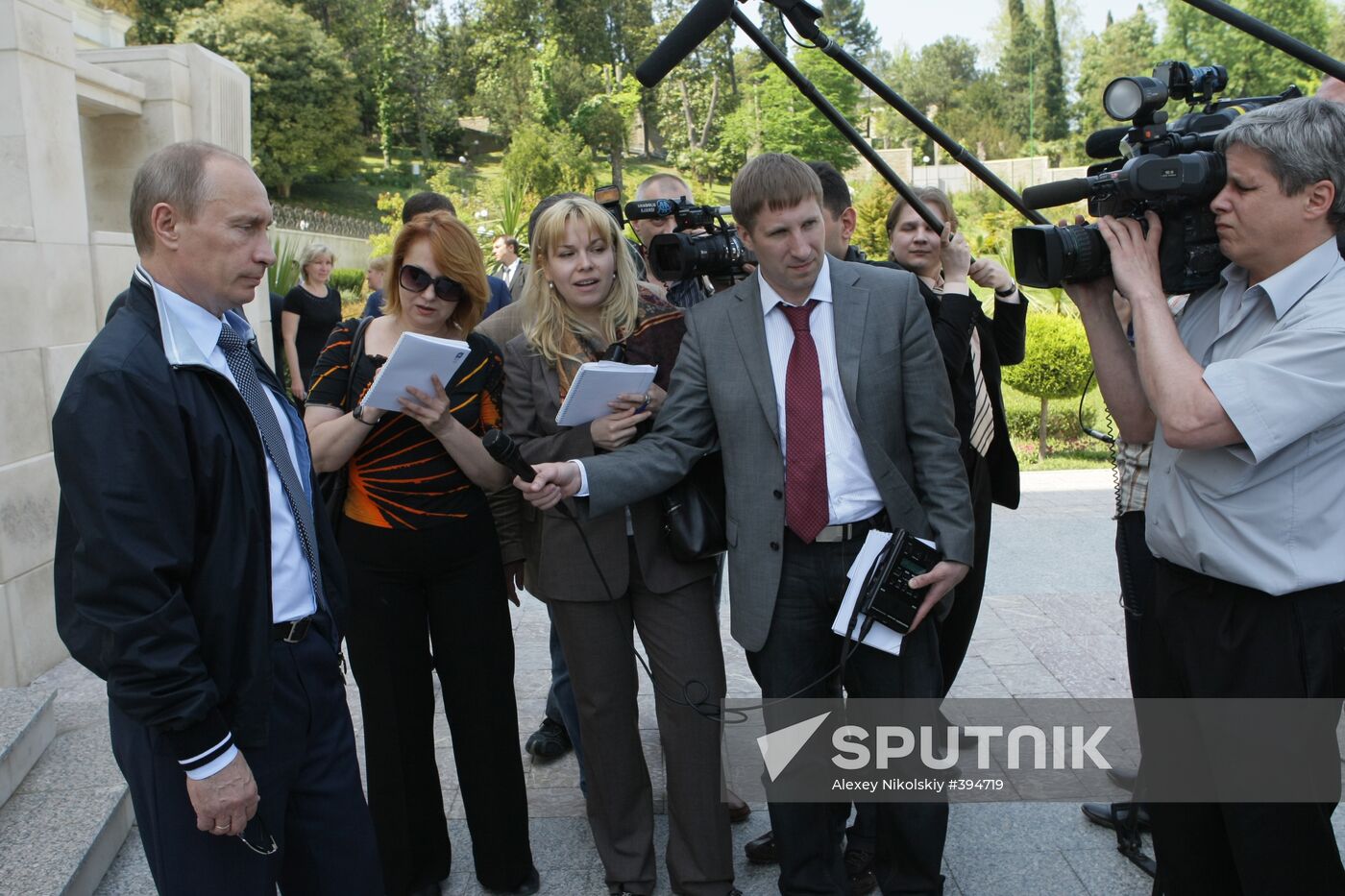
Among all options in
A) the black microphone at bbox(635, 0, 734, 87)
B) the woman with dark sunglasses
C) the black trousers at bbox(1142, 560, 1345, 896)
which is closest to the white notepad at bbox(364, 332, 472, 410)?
the woman with dark sunglasses

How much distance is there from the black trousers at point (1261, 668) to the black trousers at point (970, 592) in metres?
1.09

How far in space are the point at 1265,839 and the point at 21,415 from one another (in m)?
4.83

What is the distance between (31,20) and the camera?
4703 mm

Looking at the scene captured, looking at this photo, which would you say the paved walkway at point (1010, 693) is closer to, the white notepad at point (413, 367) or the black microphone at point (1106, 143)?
the white notepad at point (413, 367)

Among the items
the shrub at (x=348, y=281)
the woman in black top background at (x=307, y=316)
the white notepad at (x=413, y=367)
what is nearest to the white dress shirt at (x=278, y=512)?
the white notepad at (x=413, y=367)

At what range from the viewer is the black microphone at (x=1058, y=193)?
2430 millimetres

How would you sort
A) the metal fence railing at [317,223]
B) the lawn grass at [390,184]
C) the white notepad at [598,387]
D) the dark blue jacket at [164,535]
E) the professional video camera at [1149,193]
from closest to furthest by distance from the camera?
the dark blue jacket at [164,535] < the professional video camera at [1149,193] < the white notepad at [598,387] < the metal fence railing at [317,223] < the lawn grass at [390,184]

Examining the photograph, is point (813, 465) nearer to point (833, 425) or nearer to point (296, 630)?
point (833, 425)

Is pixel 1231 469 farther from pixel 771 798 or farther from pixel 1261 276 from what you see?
pixel 771 798

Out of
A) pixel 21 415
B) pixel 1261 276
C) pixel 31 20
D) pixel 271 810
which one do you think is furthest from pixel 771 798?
pixel 31 20

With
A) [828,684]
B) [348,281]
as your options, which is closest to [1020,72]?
[348,281]

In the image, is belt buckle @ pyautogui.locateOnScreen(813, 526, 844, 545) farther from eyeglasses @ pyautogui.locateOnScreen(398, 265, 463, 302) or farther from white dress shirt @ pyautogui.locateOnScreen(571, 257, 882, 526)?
eyeglasses @ pyautogui.locateOnScreen(398, 265, 463, 302)

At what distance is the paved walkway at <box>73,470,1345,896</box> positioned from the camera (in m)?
3.34

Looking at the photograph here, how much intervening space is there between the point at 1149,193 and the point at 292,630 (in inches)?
80.8
